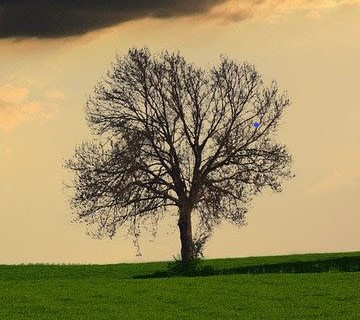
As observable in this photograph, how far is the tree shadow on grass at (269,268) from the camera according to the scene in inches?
1786

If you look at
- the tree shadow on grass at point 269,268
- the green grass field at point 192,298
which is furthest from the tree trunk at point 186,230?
the green grass field at point 192,298

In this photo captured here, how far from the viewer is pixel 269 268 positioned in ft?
157

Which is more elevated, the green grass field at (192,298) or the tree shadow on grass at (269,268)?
the tree shadow on grass at (269,268)

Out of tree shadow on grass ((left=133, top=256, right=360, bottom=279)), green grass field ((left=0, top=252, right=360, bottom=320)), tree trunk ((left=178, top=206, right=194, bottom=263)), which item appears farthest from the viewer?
tree trunk ((left=178, top=206, right=194, bottom=263))

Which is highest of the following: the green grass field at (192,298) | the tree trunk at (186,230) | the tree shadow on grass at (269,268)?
the tree trunk at (186,230)

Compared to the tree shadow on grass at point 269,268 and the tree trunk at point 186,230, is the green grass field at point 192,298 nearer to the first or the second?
the tree shadow on grass at point 269,268

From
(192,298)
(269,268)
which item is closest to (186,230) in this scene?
(269,268)

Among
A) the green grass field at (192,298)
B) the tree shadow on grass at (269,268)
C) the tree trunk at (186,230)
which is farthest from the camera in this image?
the tree trunk at (186,230)

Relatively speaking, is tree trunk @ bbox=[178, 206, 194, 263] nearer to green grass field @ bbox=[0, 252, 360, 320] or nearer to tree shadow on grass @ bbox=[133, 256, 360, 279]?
tree shadow on grass @ bbox=[133, 256, 360, 279]

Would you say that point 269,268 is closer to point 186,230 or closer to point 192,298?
point 186,230

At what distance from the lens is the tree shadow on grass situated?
45375 mm

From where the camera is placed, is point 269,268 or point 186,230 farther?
point 186,230

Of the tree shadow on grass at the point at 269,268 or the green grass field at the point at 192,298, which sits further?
the tree shadow on grass at the point at 269,268

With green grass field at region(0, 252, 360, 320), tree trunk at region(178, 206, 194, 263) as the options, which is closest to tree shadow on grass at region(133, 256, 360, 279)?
tree trunk at region(178, 206, 194, 263)
